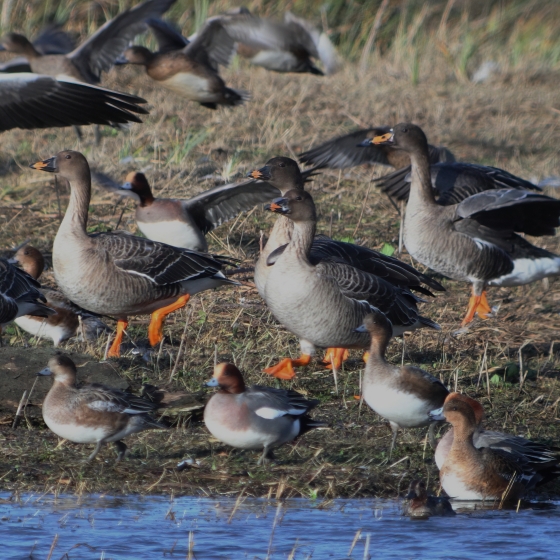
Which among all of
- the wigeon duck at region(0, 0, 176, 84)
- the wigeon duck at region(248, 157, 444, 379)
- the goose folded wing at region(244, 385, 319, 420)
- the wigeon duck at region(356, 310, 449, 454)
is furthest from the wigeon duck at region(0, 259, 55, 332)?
the wigeon duck at region(0, 0, 176, 84)

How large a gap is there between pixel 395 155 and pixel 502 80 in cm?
723

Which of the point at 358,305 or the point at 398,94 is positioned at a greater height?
the point at 398,94

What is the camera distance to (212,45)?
1310 centimetres

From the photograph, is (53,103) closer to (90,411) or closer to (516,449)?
(90,411)

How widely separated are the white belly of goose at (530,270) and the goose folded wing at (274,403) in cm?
378

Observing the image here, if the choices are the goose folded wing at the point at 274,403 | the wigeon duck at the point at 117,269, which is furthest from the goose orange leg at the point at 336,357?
the goose folded wing at the point at 274,403

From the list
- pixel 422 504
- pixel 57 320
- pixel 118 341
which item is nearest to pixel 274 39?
pixel 57 320

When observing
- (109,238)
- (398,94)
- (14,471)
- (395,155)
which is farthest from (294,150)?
(14,471)

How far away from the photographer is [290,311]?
261 inches

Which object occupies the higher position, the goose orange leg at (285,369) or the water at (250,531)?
the goose orange leg at (285,369)

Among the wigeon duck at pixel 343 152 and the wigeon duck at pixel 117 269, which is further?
the wigeon duck at pixel 343 152

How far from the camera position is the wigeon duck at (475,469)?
16.5 feet

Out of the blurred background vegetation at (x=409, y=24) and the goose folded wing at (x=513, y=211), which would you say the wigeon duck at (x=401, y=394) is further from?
the blurred background vegetation at (x=409, y=24)

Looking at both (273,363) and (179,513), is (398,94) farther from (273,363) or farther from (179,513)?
(179,513)
